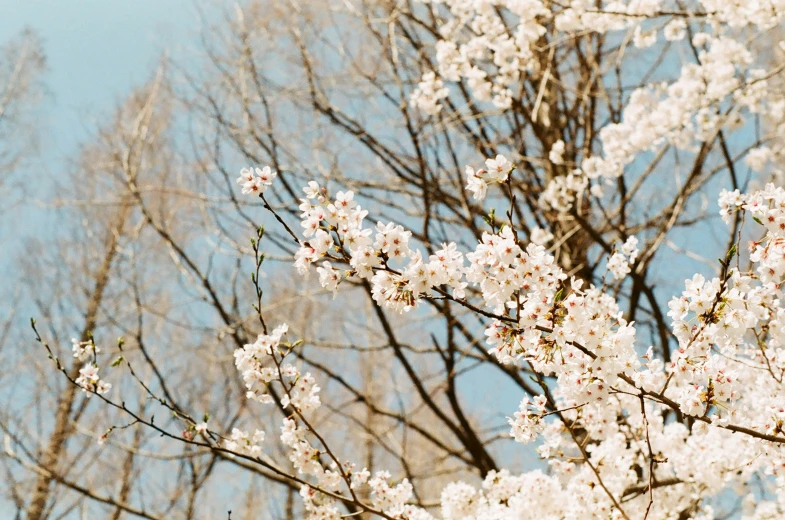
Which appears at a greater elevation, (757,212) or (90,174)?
(90,174)

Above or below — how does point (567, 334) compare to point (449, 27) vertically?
below

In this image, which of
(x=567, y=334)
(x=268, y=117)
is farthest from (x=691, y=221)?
(x=567, y=334)

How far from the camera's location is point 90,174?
878 centimetres

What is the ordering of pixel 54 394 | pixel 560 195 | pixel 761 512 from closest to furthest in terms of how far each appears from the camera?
pixel 761 512, pixel 560 195, pixel 54 394

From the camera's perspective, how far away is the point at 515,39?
4965 mm

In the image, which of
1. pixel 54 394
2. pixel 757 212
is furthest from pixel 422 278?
pixel 54 394

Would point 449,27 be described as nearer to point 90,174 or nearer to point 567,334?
point 567,334

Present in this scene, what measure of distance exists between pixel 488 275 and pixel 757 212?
0.84 metres

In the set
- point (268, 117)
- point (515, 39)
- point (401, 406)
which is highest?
point (515, 39)

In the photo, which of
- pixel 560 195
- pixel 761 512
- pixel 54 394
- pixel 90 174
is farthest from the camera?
pixel 90 174

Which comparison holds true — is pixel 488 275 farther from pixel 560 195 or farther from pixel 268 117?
pixel 268 117

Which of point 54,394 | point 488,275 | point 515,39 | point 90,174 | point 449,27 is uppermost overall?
point 90,174

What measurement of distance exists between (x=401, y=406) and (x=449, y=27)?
3771 mm

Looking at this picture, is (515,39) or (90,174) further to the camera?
(90,174)
